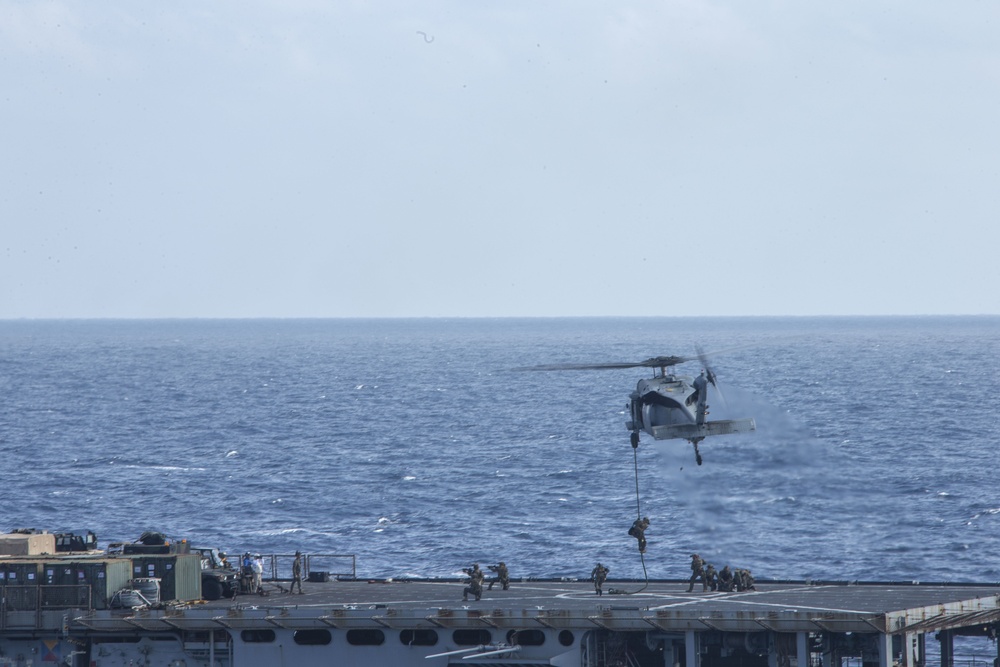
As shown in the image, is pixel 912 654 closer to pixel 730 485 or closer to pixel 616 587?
pixel 616 587

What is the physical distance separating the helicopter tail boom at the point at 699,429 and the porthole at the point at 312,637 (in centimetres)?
1318

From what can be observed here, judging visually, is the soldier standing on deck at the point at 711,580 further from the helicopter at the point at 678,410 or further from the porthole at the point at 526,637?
the porthole at the point at 526,637

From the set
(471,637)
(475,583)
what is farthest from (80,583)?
(471,637)

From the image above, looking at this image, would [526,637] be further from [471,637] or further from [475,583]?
[475,583]

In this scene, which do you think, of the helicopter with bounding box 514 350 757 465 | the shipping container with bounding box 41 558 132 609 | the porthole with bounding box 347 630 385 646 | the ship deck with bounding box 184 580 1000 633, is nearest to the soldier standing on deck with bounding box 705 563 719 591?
the ship deck with bounding box 184 580 1000 633

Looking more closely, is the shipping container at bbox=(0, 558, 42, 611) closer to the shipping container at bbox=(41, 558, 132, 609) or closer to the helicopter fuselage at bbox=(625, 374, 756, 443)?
the shipping container at bbox=(41, 558, 132, 609)

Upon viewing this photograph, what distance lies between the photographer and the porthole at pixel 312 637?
146 ft

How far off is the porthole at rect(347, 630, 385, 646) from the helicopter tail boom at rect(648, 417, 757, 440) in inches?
471

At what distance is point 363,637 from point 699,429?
13812 millimetres

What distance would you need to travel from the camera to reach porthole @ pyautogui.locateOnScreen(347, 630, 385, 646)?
44.3 metres

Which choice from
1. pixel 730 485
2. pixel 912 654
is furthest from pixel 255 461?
pixel 912 654

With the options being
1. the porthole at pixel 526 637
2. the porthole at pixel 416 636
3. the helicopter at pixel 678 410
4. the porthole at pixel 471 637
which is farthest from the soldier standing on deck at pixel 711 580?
the porthole at pixel 416 636

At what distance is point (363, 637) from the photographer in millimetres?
44375

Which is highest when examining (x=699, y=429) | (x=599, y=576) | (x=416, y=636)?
(x=699, y=429)
